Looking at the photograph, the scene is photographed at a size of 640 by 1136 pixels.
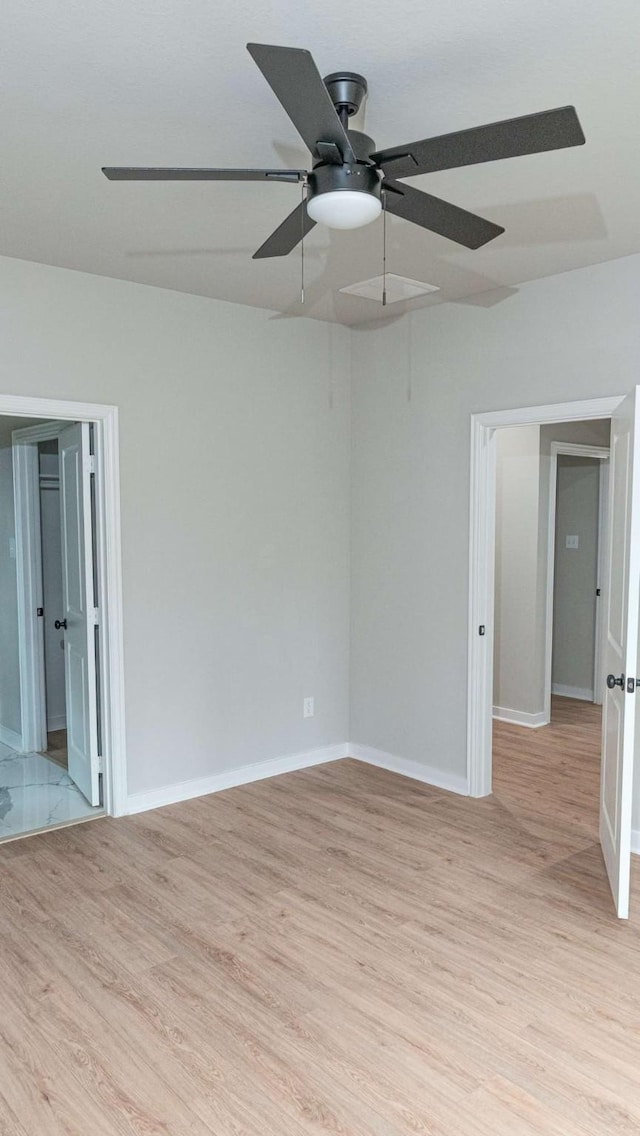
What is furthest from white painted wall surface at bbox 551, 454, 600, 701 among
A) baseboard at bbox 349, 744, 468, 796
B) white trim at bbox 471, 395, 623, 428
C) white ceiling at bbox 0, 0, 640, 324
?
white ceiling at bbox 0, 0, 640, 324

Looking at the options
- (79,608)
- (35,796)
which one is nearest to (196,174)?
(79,608)

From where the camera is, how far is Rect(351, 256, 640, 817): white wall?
3791 mm

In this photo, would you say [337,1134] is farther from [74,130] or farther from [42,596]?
[42,596]

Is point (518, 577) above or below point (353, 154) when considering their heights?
below

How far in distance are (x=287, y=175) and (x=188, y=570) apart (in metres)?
2.69

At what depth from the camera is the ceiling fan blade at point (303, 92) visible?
1.45 metres

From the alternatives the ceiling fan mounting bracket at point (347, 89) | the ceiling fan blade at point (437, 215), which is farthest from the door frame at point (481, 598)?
the ceiling fan mounting bracket at point (347, 89)

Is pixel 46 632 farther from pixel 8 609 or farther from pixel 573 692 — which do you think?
pixel 573 692

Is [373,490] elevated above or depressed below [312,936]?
above

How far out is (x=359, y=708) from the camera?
5.12 meters

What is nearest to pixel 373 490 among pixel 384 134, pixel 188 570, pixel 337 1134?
pixel 188 570

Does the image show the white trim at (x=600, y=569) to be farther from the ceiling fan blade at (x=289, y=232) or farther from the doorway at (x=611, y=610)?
the ceiling fan blade at (x=289, y=232)

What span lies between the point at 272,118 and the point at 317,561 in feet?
9.56

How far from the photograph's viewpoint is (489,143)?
68.0 inches
